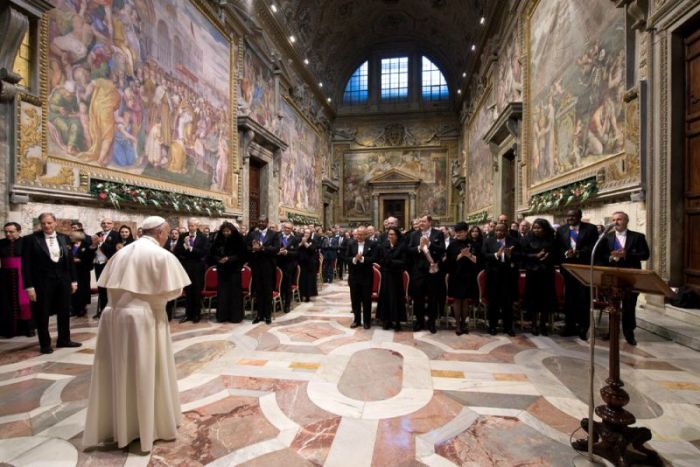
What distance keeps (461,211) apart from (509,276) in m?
18.2

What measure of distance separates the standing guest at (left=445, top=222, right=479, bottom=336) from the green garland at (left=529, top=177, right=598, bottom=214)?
3554mm

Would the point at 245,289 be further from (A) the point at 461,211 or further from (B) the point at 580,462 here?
(A) the point at 461,211

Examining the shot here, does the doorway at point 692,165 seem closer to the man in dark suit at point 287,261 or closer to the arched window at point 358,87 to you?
the man in dark suit at point 287,261

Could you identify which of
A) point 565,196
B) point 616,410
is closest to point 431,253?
point 616,410

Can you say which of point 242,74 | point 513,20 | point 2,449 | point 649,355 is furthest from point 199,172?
point 513,20

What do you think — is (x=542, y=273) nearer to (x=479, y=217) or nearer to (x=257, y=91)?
(x=479, y=217)

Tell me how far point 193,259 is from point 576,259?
6.51 metres

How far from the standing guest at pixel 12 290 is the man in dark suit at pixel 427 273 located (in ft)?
19.2

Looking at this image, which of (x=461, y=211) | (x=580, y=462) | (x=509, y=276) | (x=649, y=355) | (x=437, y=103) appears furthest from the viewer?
(x=437, y=103)

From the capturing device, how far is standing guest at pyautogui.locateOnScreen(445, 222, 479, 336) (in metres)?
5.16

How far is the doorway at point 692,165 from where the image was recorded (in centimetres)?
521

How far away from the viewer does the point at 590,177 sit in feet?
23.0

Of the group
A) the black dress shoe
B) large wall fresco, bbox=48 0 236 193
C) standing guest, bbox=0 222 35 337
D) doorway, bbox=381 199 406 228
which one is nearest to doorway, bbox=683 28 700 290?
the black dress shoe

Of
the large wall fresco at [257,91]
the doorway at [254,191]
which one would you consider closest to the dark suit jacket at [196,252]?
the doorway at [254,191]
